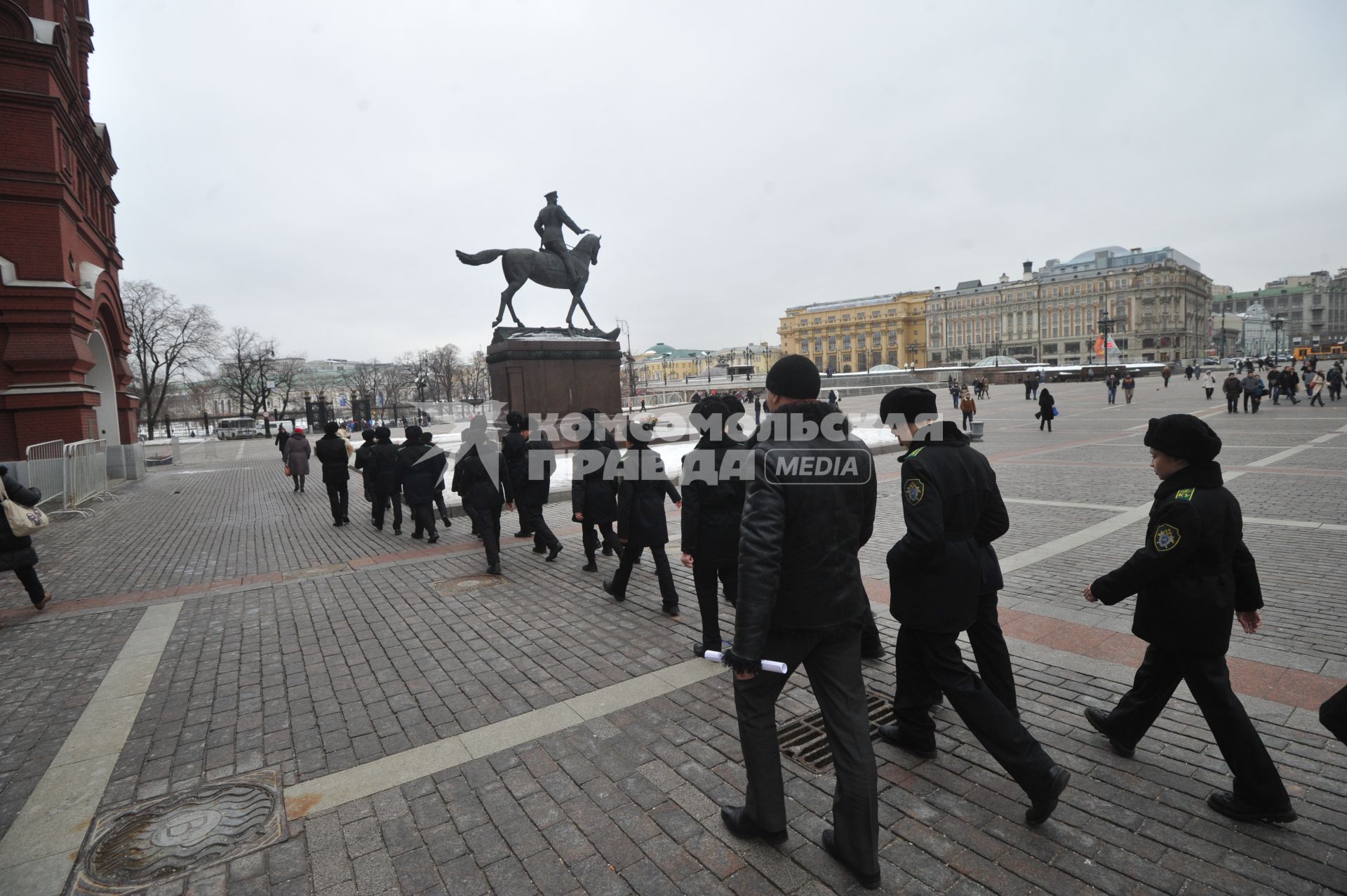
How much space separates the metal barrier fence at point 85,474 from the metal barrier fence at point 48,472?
146 millimetres

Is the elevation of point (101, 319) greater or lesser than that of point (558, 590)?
greater

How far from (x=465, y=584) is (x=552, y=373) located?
32.0ft

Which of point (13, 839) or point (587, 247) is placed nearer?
point (13, 839)

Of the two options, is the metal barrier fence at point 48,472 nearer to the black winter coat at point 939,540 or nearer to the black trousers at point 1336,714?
the black winter coat at point 939,540

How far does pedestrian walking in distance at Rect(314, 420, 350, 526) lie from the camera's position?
11.6m

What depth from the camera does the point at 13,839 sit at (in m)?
3.28

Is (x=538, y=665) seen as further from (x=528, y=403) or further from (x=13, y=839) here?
(x=528, y=403)

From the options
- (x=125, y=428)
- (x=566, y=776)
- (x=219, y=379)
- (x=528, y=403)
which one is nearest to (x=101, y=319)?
(x=125, y=428)

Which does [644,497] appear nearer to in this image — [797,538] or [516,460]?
[516,460]

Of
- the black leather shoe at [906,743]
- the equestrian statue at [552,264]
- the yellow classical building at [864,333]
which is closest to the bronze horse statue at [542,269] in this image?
the equestrian statue at [552,264]

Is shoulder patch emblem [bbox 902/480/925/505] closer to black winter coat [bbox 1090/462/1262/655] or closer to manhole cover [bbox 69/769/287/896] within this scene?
black winter coat [bbox 1090/462/1262/655]

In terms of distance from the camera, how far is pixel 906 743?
12.2 feet

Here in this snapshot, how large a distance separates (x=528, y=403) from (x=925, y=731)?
1411 cm

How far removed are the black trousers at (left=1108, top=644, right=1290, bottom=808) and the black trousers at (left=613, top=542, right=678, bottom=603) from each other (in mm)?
3762
